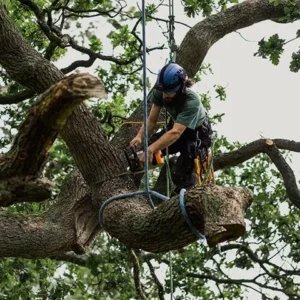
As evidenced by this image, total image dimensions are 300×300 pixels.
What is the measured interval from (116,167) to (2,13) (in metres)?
1.30

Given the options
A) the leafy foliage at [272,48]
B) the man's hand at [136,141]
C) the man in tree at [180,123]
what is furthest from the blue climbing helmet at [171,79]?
the leafy foliage at [272,48]

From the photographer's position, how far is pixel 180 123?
16.6 ft

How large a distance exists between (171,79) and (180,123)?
0.97 ft

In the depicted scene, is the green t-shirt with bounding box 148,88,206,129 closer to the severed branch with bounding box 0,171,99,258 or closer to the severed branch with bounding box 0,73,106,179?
the severed branch with bounding box 0,171,99,258

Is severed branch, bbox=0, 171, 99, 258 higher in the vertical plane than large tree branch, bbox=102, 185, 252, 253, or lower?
higher

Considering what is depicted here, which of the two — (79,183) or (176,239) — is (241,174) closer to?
(79,183)

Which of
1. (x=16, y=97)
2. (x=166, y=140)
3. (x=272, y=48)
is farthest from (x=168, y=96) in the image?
(x=16, y=97)

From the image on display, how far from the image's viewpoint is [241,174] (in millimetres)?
9016

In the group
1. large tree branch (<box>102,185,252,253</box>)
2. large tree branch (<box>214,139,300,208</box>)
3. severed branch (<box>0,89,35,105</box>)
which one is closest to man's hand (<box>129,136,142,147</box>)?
large tree branch (<box>102,185,252,253</box>)

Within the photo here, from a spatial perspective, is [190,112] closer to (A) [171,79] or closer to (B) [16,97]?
(A) [171,79]

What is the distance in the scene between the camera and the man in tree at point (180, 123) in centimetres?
506

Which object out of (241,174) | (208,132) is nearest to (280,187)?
(241,174)

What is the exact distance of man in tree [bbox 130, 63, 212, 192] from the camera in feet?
16.6

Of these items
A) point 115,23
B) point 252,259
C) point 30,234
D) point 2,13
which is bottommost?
point 30,234
